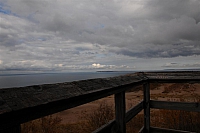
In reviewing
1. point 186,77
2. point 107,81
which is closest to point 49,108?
point 107,81

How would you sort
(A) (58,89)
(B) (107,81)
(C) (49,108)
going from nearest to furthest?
(C) (49,108)
(A) (58,89)
(B) (107,81)

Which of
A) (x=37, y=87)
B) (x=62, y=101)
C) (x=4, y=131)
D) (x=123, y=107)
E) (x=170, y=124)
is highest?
(x=37, y=87)

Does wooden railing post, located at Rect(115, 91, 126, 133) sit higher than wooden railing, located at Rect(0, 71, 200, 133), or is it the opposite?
wooden railing, located at Rect(0, 71, 200, 133)

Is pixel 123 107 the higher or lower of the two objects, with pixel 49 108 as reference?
lower

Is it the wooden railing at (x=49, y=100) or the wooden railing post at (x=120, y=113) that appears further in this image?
the wooden railing post at (x=120, y=113)

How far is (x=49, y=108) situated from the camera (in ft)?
3.87

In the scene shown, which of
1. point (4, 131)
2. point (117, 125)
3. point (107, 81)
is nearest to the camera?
point (4, 131)

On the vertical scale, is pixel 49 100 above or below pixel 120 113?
above

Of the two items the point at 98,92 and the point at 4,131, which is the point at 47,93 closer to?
the point at 4,131

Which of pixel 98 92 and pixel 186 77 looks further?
pixel 186 77

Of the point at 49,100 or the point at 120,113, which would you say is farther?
the point at 120,113

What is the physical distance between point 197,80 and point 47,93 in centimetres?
279

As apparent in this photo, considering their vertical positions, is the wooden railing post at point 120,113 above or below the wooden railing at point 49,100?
below

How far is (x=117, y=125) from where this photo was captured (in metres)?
2.30
